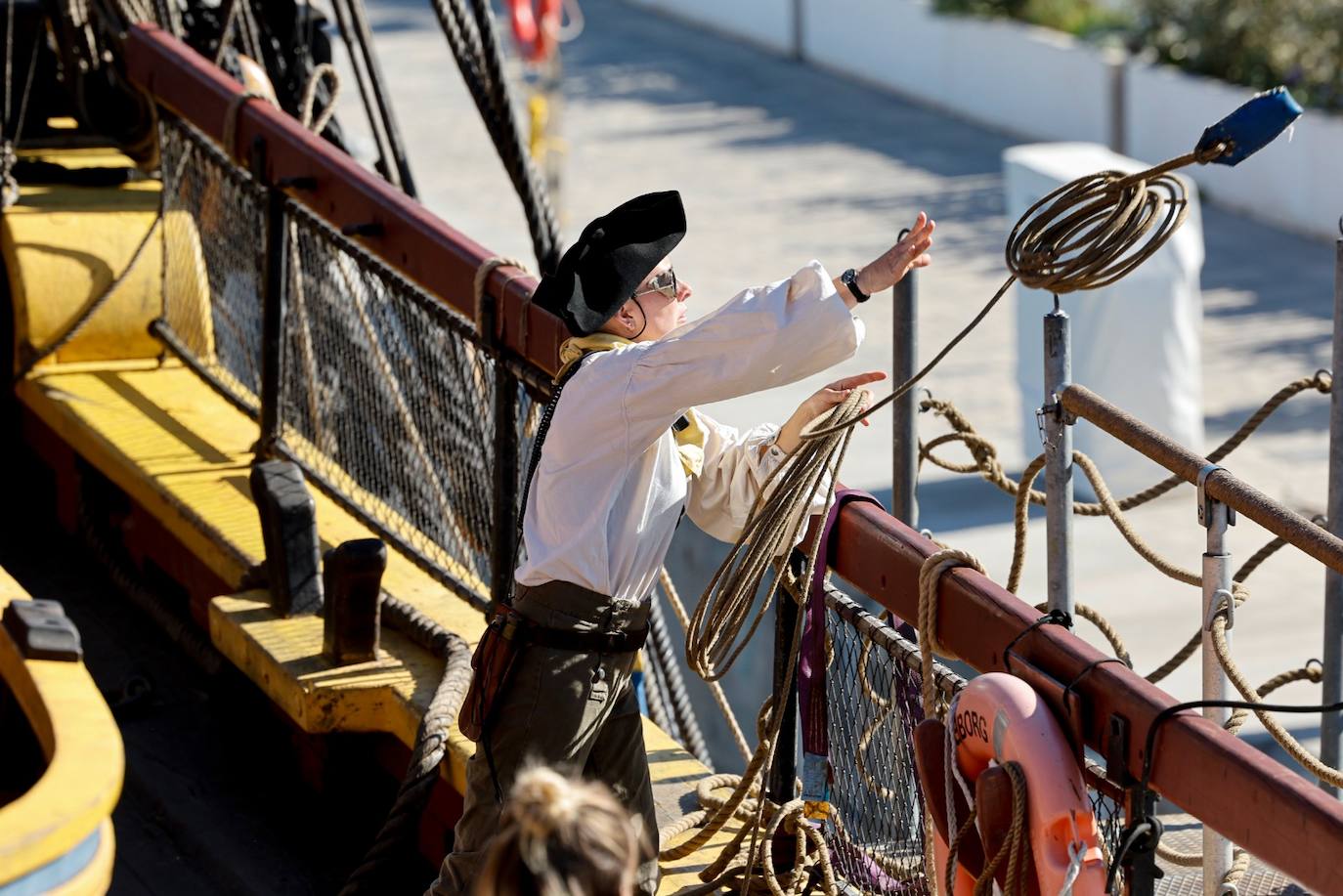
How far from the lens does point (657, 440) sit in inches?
124

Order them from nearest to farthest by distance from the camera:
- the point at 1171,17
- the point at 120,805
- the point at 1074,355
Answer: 1. the point at 120,805
2. the point at 1074,355
3. the point at 1171,17

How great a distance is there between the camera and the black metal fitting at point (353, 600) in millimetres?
4039

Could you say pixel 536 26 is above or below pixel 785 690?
below

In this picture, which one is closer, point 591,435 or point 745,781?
point 591,435

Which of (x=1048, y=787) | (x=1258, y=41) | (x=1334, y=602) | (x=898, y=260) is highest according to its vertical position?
(x=898, y=260)

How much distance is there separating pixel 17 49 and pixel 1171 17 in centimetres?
1220

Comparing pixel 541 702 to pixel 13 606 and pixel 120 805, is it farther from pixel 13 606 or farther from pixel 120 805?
pixel 120 805

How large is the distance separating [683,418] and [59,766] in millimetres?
1166

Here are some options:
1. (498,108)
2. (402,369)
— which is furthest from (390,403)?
(498,108)

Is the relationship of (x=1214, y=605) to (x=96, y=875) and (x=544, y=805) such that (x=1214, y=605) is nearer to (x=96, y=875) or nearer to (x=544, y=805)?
(x=544, y=805)

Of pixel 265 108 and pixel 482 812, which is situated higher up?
pixel 265 108

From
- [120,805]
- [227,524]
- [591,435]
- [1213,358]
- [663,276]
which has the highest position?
[663,276]

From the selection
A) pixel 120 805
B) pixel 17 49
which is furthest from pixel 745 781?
pixel 17 49

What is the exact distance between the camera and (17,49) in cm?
684
